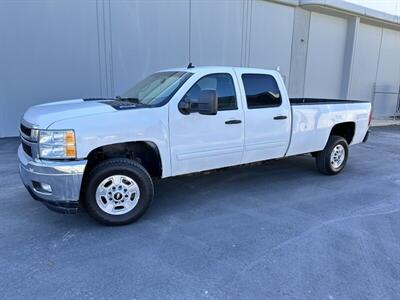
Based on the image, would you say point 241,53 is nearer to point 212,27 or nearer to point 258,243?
point 212,27

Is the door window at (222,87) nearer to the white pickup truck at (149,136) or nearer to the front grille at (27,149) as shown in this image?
the white pickup truck at (149,136)

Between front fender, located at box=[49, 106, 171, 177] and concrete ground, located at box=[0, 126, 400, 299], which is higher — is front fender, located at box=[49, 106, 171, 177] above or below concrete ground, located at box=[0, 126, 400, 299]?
above

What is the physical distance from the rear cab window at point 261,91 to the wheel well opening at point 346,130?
6.38 feet

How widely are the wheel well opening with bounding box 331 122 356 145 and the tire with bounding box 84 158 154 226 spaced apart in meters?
4.36

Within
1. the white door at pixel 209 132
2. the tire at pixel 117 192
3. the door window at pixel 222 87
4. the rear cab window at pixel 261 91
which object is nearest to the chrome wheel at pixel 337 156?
the rear cab window at pixel 261 91

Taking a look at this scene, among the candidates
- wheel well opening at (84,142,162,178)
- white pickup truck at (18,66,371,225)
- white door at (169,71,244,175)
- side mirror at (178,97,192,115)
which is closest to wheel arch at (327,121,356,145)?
white pickup truck at (18,66,371,225)

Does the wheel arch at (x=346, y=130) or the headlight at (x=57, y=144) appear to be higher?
the headlight at (x=57, y=144)

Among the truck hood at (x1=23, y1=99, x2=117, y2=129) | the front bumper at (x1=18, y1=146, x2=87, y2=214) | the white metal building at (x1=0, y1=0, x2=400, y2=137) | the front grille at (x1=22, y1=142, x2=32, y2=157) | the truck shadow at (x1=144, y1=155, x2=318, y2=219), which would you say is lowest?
the truck shadow at (x1=144, y1=155, x2=318, y2=219)

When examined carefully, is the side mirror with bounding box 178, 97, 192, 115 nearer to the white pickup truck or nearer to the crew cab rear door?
the white pickup truck

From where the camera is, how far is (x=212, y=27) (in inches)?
475

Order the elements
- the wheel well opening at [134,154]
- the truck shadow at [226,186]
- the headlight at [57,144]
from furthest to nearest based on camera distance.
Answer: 1. the truck shadow at [226,186]
2. the wheel well opening at [134,154]
3. the headlight at [57,144]

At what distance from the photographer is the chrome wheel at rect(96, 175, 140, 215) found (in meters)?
4.10

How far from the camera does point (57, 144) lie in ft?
12.3

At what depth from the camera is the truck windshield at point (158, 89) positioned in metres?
4.52
